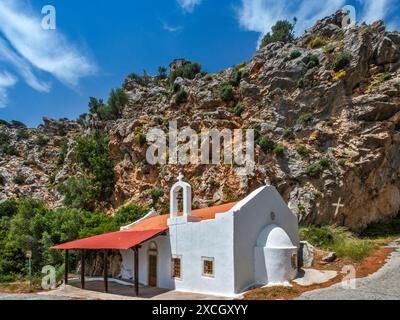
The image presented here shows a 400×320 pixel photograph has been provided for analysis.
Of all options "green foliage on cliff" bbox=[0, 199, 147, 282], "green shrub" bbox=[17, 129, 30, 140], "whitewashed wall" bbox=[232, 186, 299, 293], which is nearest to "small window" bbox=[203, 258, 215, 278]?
"whitewashed wall" bbox=[232, 186, 299, 293]

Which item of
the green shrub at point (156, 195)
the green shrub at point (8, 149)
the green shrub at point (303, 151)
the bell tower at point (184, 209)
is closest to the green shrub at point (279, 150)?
the green shrub at point (303, 151)

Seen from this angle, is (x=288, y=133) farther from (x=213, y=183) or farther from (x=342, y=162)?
(x=213, y=183)

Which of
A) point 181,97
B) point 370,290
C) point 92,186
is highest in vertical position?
point 181,97

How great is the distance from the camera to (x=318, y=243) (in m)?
21.4

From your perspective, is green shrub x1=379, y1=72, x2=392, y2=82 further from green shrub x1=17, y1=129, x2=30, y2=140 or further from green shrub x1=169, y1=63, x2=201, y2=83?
green shrub x1=17, y1=129, x2=30, y2=140

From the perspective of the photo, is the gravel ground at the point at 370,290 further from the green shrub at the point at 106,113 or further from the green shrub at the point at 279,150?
the green shrub at the point at 106,113

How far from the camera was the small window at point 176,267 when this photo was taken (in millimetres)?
16312

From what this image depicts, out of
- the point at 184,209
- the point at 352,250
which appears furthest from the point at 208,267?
the point at 352,250

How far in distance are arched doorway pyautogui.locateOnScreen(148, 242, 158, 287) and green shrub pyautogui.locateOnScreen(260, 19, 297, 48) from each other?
44974 millimetres

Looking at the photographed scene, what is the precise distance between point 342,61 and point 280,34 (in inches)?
895

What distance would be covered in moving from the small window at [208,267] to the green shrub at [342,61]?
2842cm

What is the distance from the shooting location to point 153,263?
18094mm

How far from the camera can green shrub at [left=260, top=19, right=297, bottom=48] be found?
5400 centimetres
